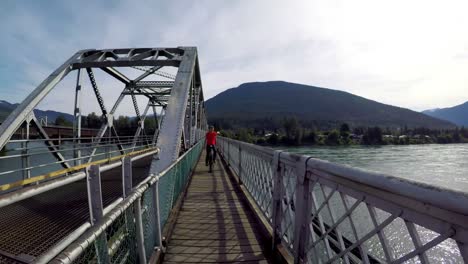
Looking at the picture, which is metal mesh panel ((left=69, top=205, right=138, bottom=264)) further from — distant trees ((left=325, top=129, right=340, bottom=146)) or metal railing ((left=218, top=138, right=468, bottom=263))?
distant trees ((left=325, top=129, right=340, bottom=146))

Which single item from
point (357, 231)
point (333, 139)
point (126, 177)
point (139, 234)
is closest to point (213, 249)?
point (139, 234)

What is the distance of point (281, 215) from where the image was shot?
3.53 m

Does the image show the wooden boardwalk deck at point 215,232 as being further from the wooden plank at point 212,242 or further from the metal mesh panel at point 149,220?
the metal mesh panel at point 149,220

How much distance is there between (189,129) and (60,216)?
12719 mm

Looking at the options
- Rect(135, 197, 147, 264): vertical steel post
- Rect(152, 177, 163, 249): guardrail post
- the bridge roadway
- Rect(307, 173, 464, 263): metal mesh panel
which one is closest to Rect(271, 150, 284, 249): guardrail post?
Rect(307, 173, 464, 263): metal mesh panel

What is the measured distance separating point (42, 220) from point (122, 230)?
7.17 ft

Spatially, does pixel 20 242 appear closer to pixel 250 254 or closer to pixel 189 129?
pixel 250 254

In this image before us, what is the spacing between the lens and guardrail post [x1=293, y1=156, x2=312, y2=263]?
2564mm

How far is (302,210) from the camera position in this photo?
2.62 m

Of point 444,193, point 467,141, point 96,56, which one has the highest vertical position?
point 96,56

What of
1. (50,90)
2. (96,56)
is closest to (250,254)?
(50,90)

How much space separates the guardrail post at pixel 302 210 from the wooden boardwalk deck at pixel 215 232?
86 cm

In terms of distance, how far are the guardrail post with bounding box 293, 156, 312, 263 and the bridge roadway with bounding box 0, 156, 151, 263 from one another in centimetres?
Answer: 223

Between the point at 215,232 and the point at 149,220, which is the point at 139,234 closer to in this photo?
the point at 149,220
